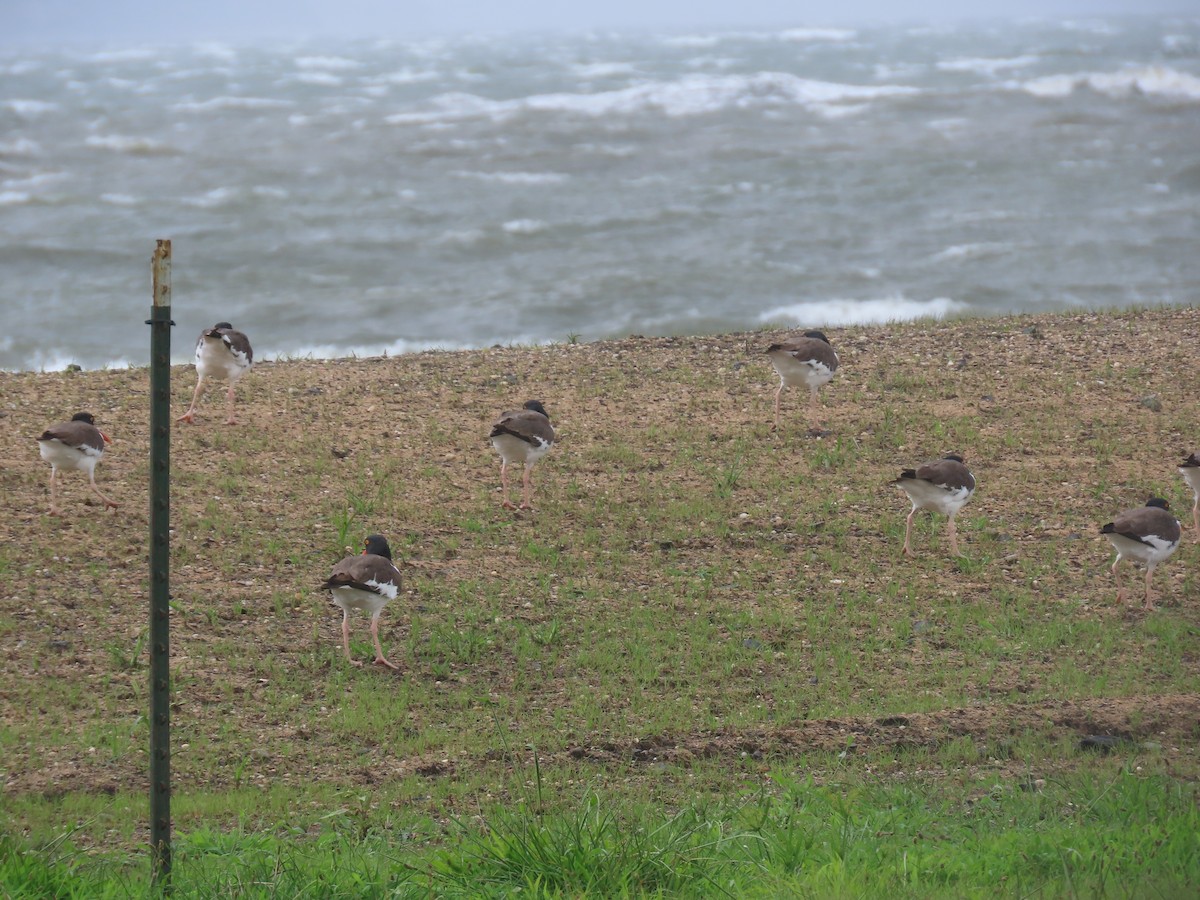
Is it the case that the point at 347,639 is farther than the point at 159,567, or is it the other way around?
the point at 347,639

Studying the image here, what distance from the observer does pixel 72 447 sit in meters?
12.7

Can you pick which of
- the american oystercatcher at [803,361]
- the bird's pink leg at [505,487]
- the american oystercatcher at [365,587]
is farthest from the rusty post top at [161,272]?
the american oystercatcher at [803,361]

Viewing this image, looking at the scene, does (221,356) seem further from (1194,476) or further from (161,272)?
(1194,476)

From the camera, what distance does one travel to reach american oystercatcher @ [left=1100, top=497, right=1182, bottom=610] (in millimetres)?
11664

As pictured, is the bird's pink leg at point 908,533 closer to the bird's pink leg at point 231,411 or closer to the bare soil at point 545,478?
the bare soil at point 545,478

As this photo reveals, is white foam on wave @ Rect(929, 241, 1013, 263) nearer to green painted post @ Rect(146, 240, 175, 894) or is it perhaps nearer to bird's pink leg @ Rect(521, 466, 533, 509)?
bird's pink leg @ Rect(521, 466, 533, 509)

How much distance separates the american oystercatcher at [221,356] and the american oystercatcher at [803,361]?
6202 millimetres

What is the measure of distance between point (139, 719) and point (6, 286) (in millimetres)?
27166

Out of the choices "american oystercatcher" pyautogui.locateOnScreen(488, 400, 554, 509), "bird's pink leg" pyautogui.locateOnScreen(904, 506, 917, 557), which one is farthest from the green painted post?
"bird's pink leg" pyautogui.locateOnScreen(904, 506, 917, 557)

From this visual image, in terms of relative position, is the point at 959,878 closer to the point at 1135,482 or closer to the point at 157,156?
the point at 1135,482

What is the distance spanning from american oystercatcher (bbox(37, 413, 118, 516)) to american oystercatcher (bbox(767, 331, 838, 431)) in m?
7.57

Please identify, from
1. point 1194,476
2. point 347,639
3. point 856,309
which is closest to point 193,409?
point 347,639

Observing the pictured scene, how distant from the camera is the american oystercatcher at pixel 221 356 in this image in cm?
1498

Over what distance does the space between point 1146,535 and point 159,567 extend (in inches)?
338
